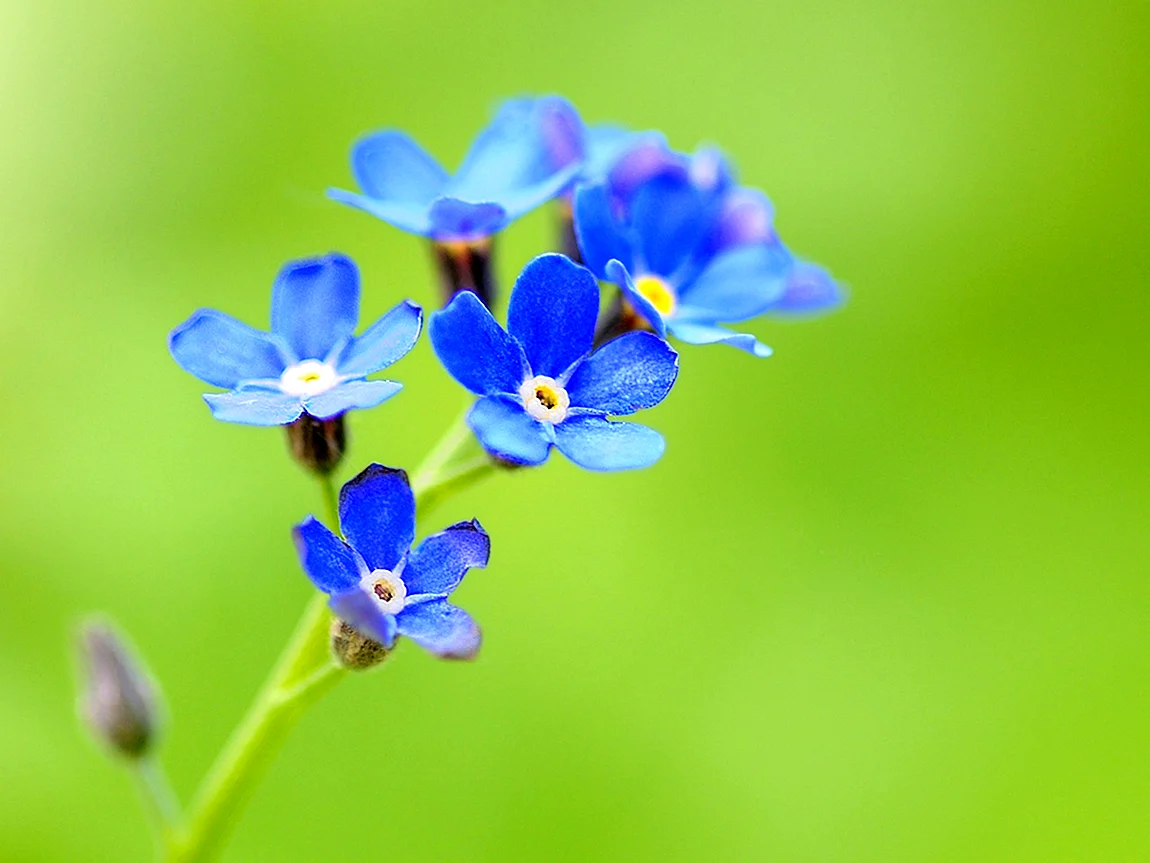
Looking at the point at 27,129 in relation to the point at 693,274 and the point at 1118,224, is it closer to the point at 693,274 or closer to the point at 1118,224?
the point at 693,274

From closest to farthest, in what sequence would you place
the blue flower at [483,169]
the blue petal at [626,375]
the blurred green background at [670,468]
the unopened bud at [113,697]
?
1. the blue petal at [626,375]
2. the blue flower at [483,169]
3. the unopened bud at [113,697]
4. the blurred green background at [670,468]

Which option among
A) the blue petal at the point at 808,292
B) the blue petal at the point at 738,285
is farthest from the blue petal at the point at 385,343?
the blue petal at the point at 808,292

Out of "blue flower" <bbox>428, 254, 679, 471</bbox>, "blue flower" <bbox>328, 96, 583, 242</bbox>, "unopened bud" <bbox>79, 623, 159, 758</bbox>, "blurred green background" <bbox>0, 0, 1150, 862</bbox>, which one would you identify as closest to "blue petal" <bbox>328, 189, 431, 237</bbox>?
"blue flower" <bbox>328, 96, 583, 242</bbox>

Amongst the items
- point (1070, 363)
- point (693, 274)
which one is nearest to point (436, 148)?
point (1070, 363)

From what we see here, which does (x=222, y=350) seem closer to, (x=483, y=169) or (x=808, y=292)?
(x=483, y=169)

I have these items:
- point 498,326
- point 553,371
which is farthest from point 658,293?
point 498,326

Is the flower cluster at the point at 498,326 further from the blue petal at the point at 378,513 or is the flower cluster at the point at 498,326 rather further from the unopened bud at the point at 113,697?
the unopened bud at the point at 113,697

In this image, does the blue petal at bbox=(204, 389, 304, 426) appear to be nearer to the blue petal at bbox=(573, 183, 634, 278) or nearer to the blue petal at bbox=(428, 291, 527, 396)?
the blue petal at bbox=(428, 291, 527, 396)
